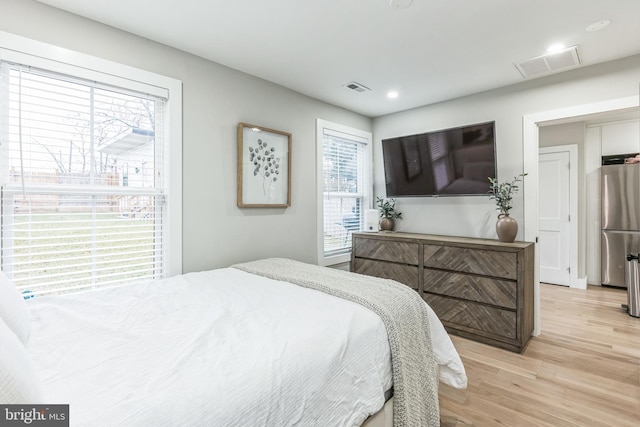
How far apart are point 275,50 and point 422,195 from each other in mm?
2187

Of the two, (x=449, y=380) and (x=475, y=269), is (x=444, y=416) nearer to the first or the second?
(x=449, y=380)

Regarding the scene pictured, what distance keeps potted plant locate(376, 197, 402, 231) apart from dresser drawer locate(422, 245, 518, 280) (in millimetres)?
802

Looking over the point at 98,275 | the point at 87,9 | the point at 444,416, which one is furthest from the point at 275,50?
the point at 444,416

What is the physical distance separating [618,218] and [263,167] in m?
5.08

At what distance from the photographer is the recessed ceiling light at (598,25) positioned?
6.64 ft

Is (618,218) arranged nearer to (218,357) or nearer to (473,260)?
(473,260)

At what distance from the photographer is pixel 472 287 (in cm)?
283

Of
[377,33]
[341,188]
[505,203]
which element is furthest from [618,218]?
[377,33]

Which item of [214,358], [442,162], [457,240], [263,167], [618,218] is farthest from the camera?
[618,218]

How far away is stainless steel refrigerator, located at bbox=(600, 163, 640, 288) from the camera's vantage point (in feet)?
14.1

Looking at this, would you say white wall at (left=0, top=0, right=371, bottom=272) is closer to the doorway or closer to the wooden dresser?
the wooden dresser

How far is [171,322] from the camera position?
1.34 meters
